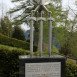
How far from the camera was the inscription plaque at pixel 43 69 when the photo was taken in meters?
4.45

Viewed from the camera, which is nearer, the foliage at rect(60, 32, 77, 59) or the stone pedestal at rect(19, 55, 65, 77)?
the stone pedestal at rect(19, 55, 65, 77)

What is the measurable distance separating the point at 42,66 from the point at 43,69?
0.12m

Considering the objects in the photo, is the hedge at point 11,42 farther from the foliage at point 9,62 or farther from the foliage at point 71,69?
the foliage at point 71,69

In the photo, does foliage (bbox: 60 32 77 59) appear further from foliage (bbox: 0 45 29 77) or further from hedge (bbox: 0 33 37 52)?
foliage (bbox: 0 45 29 77)

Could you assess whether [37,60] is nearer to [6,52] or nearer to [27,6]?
[6,52]

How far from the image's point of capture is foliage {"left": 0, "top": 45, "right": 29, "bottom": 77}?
6715 millimetres

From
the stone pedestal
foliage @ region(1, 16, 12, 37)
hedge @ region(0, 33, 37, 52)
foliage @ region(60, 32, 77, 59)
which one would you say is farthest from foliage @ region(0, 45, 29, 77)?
foliage @ region(1, 16, 12, 37)

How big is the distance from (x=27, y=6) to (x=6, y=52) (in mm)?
17307

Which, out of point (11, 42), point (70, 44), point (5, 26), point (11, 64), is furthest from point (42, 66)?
point (5, 26)

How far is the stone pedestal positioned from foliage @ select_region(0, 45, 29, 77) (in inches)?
92.0

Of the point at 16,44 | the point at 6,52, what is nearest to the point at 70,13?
the point at 16,44

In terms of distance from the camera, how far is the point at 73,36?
2244cm

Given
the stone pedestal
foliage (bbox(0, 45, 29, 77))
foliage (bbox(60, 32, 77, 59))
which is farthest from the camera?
foliage (bbox(60, 32, 77, 59))

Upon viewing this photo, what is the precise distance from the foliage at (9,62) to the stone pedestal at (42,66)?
2336 mm
